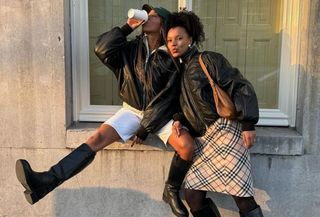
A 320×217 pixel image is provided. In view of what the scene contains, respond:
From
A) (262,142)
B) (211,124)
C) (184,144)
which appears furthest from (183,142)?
(262,142)

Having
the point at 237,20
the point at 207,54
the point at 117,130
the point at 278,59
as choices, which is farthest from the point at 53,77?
the point at 278,59

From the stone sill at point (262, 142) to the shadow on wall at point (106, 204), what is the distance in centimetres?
37

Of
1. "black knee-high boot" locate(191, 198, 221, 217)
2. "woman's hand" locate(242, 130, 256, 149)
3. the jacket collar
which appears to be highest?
the jacket collar

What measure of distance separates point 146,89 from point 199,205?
89cm

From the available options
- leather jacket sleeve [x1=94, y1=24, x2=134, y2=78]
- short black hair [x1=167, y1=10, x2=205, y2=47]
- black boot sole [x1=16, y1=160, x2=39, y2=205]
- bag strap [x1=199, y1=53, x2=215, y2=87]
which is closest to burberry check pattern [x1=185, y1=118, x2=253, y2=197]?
bag strap [x1=199, y1=53, x2=215, y2=87]

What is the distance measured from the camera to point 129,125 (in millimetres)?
3320

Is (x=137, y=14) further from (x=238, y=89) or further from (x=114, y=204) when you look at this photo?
(x=114, y=204)

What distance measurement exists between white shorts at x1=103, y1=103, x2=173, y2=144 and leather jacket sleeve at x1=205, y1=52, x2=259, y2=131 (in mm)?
538

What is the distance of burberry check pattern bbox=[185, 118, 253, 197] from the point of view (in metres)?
3.05

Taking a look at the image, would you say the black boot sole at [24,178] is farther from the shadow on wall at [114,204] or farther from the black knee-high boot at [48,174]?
the shadow on wall at [114,204]

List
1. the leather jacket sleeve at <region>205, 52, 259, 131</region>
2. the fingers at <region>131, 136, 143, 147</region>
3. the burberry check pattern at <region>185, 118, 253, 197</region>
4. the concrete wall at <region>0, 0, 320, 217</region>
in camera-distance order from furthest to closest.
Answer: the concrete wall at <region>0, 0, 320, 217</region>
the fingers at <region>131, 136, 143, 147</region>
the burberry check pattern at <region>185, 118, 253, 197</region>
the leather jacket sleeve at <region>205, 52, 259, 131</region>

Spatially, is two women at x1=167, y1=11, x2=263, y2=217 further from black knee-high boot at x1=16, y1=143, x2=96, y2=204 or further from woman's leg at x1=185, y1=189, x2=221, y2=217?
black knee-high boot at x1=16, y1=143, x2=96, y2=204

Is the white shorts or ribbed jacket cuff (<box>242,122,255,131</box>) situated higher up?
ribbed jacket cuff (<box>242,122,255,131</box>)

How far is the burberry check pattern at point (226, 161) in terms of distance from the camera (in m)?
3.05
